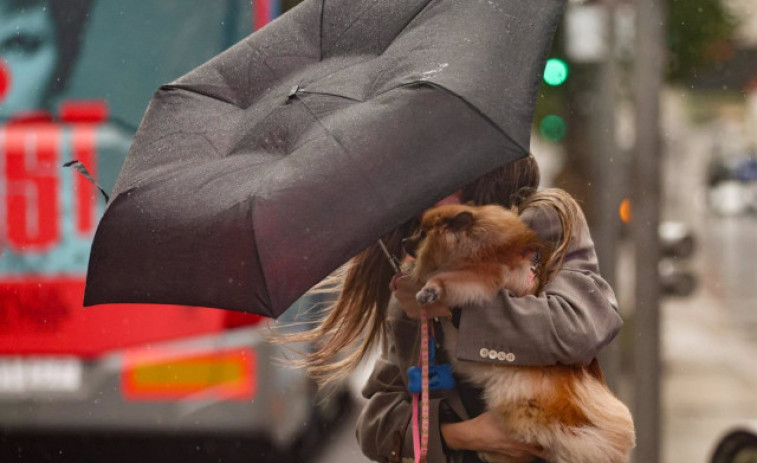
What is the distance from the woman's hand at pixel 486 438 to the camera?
1829 mm

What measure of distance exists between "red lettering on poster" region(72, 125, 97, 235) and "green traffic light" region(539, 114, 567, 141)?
2.11m

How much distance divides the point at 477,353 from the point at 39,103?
300 centimetres

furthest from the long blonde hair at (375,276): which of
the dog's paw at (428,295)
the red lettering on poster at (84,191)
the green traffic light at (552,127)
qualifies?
the green traffic light at (552,127)

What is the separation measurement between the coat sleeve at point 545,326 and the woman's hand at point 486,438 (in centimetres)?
14

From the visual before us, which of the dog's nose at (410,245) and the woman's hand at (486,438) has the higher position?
the dog's nose at (410,245)

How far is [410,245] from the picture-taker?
6.18 ft

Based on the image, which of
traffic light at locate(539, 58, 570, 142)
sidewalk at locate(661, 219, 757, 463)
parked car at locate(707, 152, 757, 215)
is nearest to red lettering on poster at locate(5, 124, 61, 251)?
traffic light at locate(539, 58, 570, 142)

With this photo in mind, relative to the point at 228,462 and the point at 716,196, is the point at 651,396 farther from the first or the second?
the point at 228,462

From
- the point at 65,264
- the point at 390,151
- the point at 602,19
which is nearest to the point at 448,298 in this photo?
the point at 390,151

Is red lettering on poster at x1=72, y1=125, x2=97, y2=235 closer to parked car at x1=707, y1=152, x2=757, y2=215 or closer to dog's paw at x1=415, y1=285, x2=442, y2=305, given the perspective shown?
dog's paw at x1=415, y1=285, x2=442, y2=305

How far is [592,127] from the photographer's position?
518 cm

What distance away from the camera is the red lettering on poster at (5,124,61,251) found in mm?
4180

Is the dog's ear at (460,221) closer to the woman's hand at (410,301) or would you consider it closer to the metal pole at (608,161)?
the woman's hand at (410,301)

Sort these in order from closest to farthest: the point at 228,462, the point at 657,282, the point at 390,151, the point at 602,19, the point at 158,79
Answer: the point at 390,151 < the point at 158,79 < the point at 657,282 < the point at 602,19 < the point at 228,462
